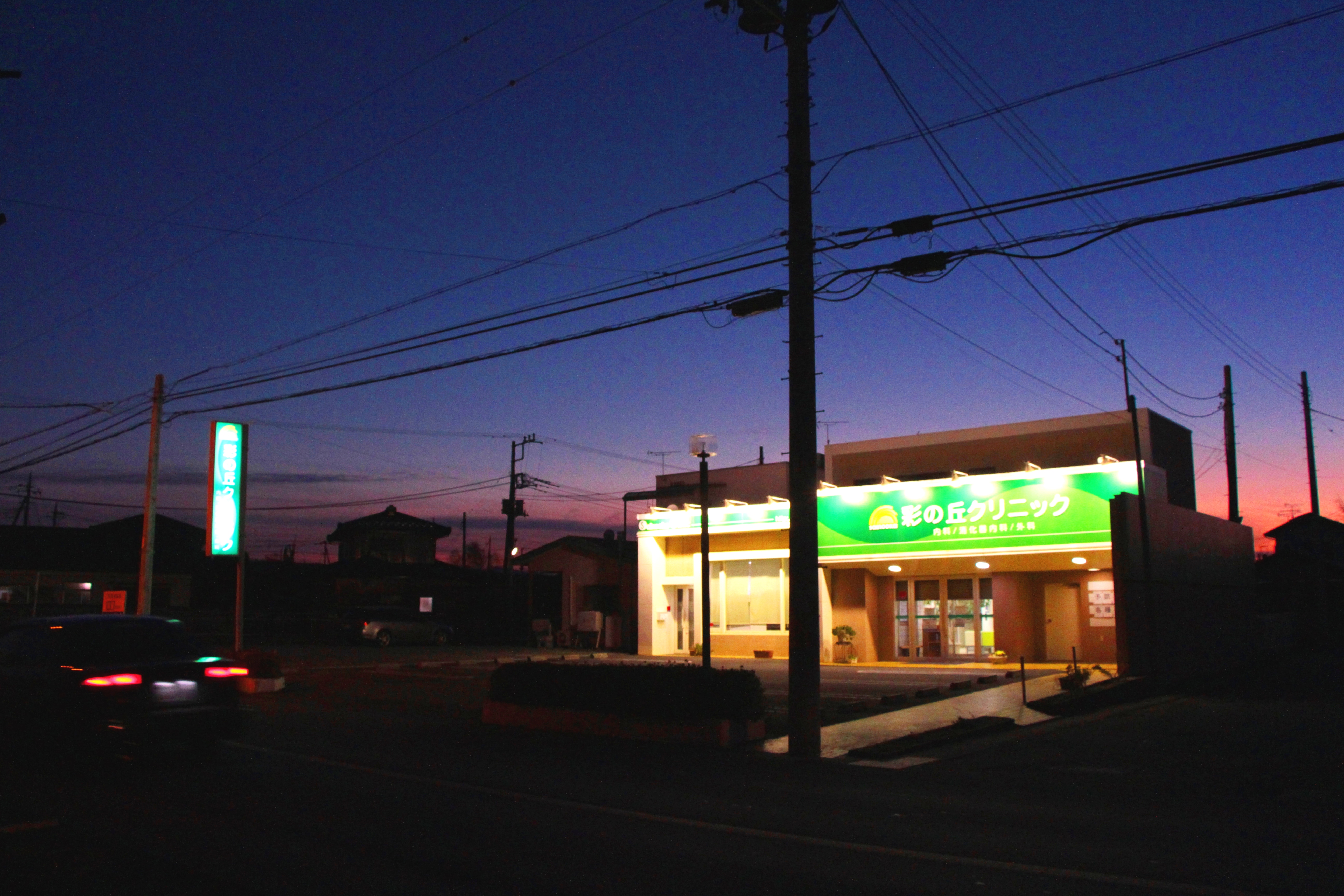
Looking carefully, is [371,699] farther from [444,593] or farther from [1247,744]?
[444,593]

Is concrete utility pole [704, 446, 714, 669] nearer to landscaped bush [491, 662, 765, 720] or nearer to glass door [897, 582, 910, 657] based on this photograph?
landscaped bush [491, 662, 765, 720]

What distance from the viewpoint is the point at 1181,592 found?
908 inches

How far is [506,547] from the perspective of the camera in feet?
156

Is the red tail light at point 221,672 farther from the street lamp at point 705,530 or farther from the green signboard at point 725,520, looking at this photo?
the green signboard at point 725,520

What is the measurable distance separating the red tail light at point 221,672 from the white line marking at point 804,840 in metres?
1.28

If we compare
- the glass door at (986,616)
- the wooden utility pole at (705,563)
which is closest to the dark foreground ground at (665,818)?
the wooden utility pole at (705,563)

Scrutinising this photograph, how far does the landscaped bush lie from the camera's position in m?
13.2

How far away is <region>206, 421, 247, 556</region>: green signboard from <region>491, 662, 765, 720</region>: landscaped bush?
11.9m

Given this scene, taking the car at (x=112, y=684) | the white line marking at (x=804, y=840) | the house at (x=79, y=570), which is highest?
the house at (x=79, y=570)

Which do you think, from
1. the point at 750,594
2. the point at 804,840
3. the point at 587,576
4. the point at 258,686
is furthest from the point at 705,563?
the point at 587,576

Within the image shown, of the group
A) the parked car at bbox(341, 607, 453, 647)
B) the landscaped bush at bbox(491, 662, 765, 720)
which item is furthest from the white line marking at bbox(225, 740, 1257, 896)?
the parked car at bbox(341, 607, 453, 647)

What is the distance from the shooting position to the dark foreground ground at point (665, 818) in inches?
250

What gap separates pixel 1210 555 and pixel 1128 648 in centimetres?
696

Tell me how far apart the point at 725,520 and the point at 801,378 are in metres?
18.3
